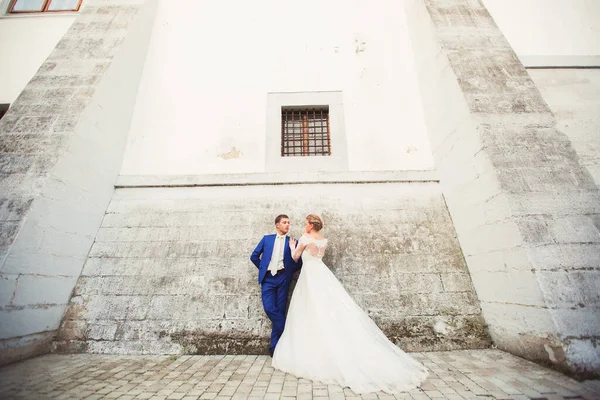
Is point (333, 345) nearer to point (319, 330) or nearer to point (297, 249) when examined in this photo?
point (319, 330)

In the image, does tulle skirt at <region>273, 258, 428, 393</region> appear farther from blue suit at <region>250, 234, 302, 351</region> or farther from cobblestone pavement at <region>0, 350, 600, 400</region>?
blue suit at <region>250, 234, 302, 351</region>

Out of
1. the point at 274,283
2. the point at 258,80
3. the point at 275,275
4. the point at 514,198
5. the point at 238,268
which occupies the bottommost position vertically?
the point at 274,283

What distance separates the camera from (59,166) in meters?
3.55

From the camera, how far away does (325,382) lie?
8.09ft

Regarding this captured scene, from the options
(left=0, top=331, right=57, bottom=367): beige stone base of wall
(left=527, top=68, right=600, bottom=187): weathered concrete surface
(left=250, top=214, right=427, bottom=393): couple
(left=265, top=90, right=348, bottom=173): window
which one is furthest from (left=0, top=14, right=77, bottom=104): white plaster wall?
(left=527, top=68, right=600, bottom=187): weathered concrete surface

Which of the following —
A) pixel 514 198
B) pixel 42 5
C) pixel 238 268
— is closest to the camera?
pixel 514 198

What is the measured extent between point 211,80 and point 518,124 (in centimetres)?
586

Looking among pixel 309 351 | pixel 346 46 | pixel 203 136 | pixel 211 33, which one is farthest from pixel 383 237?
pixel 211 33

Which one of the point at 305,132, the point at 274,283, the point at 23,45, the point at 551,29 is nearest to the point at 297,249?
the point at 274,283

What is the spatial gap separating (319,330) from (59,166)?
172 inches

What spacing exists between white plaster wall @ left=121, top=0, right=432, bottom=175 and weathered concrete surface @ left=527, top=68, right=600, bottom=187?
2541mm

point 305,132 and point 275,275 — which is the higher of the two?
point 305,132

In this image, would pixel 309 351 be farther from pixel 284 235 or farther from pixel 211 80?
pixel 211 80

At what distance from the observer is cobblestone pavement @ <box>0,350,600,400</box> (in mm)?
2229
